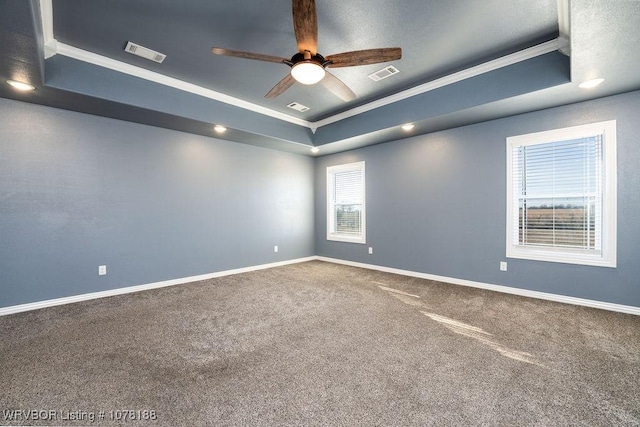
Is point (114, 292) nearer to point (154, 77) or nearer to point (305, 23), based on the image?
point (154, 77)

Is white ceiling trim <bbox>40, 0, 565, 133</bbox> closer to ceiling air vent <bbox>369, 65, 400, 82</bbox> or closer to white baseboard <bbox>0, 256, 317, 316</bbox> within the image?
ceiling air vent <bbox>369, 65, 400, 82</bbox>

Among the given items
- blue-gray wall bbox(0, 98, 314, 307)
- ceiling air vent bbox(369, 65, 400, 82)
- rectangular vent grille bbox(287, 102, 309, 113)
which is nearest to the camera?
blue-gray wall bbox(0, 98, 314, 307)

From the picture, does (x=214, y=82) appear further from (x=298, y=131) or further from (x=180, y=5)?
(x=298, y=131)

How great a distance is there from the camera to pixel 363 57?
7.36ft

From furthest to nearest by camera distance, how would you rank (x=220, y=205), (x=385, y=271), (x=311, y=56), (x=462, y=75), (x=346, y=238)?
(x=346, y=238), (x=385, y=271), (x=220, y=205), (x=462, y=75), (x=311, y=56)

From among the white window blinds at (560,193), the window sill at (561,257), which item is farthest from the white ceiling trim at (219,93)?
the window sill at (561,257)

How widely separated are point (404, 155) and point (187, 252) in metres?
4.16

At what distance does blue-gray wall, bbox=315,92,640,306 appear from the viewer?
2.91 m

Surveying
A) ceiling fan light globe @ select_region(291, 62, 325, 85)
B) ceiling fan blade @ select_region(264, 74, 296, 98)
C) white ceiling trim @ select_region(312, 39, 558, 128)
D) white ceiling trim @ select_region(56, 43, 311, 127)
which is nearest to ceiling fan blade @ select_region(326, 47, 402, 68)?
ceiling fan light globe @ select_region(291, 62, 325, 85)

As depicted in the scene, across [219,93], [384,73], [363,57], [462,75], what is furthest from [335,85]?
[219,93]

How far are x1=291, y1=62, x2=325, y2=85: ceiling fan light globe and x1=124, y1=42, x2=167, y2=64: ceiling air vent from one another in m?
1.85

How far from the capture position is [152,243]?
399 cm

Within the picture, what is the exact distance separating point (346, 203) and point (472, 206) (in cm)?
253

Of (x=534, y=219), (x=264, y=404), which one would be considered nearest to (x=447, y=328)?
(x=264, y=404)
